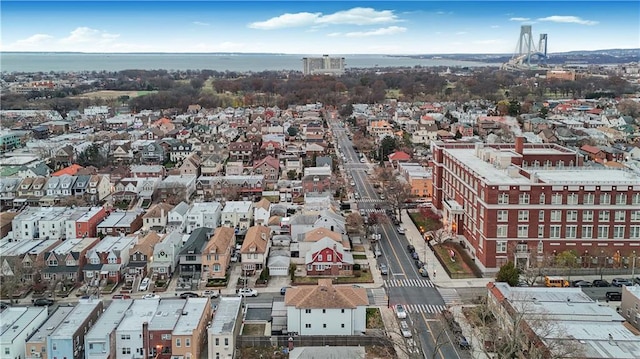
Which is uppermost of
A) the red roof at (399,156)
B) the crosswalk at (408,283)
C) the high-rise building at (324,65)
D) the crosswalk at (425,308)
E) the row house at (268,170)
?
the high-rise building at (324,65)

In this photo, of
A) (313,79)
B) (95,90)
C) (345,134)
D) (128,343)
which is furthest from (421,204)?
(95,90)

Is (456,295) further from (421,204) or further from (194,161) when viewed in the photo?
(194,161)

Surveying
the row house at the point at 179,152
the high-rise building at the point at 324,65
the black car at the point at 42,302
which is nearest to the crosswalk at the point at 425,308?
the black car at the point at 42,302

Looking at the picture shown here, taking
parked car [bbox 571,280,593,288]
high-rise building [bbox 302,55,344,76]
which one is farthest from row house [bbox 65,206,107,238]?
high-rise building [bbox 302,55,344,76]

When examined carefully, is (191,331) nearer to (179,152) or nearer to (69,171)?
(69,171)

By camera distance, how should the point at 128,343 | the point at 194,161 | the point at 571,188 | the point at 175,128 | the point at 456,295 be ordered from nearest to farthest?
the point at 128,343
the point at 456,295
the point at 571,188
the point at 194,161
the point at 175,128

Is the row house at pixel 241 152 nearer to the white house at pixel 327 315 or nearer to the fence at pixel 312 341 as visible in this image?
the white house at pixel 327 315
